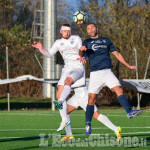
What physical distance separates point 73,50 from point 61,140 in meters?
1.84

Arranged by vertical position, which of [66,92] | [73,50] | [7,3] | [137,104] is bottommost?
[137,104]

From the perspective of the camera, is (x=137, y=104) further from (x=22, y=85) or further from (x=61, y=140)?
(x=61, y=140)

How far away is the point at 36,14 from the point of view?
49.8 metres

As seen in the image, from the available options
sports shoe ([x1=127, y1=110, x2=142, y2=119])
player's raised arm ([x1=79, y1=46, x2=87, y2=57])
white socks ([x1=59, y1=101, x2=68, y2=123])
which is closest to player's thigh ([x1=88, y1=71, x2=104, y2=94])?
player's raised arm ([x1=79, y1=46, x2=87, y2=57])

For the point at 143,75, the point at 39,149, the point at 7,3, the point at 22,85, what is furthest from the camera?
the point at 7,3

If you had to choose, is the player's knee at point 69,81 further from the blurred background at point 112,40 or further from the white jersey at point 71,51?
the blurred background at point 112,40

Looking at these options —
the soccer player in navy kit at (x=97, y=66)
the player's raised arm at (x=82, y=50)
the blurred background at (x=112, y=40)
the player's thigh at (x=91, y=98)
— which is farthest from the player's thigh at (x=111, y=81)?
the blurred background at (x=112, y=40)

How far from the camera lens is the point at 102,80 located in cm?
938

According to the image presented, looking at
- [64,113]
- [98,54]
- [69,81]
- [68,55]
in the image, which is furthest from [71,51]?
[64,113]

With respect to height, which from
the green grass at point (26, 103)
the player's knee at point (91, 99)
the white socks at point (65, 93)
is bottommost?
the green grass at point (26, 103)

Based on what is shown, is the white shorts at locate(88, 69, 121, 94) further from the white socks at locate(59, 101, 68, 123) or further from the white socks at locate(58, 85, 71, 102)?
the white socks at locate(59, 101, 68, 123)

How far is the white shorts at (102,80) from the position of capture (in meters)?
9.28

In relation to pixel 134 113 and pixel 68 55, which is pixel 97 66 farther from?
pixel 134 113

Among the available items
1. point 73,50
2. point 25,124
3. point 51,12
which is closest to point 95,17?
point 51,12
